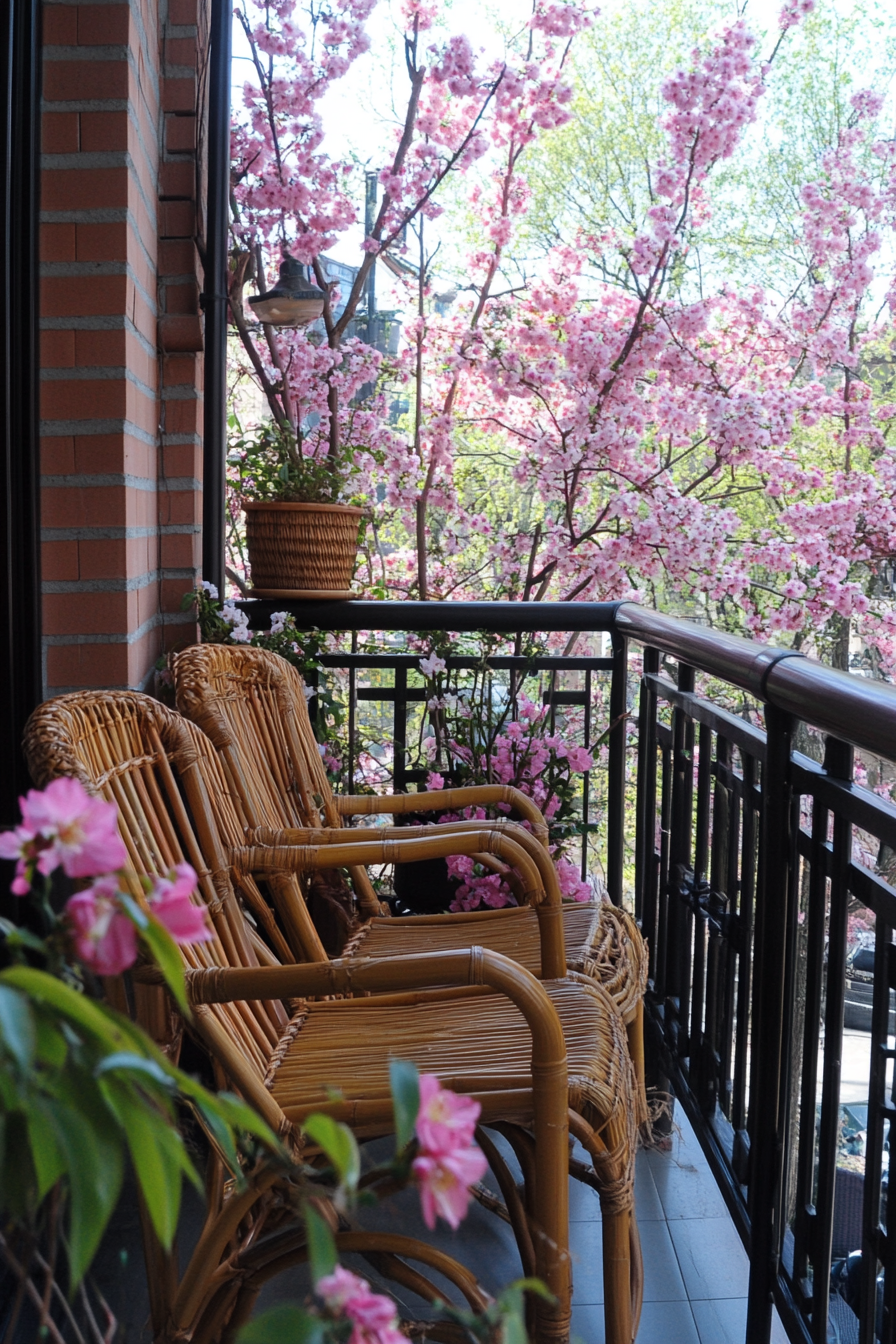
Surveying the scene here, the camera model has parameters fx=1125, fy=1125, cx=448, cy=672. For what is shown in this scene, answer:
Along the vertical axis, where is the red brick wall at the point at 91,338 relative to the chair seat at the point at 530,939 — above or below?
above

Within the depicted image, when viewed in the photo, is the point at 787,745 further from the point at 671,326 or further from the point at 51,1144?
the point at 671,326

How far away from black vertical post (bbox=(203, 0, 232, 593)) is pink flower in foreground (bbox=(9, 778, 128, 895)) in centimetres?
202

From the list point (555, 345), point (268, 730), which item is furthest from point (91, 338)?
point (555, 345)

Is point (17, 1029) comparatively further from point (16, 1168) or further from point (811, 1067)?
point (811, 1067)

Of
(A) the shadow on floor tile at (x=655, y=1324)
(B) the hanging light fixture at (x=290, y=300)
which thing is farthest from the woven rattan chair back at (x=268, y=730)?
(B) the hanging light fixture at (x=290, y=300)

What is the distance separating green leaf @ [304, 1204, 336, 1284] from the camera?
31cm

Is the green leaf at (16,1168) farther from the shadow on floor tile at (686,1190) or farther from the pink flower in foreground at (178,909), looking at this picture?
the shadow on floor tile at (686,1190)

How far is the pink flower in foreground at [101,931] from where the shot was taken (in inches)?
13.9

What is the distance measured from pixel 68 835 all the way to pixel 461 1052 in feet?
3.28

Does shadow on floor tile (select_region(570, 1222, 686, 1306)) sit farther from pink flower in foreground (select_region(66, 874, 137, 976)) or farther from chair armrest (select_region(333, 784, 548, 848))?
pink flower in foreground (select_region(66, 874, 137, 976))

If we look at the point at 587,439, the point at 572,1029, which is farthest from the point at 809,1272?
the point at 587,439

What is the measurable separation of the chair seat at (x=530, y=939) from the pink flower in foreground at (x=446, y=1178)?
48.5 inches

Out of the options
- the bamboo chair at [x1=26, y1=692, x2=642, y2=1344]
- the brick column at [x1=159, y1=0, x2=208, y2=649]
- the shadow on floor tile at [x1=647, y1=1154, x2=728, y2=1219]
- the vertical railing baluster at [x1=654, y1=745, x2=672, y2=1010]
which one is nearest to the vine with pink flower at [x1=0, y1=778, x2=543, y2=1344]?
the bamboo chair at [x1=26, y1=692, x2=642, y2=1344]

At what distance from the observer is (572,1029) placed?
1.37 meters
